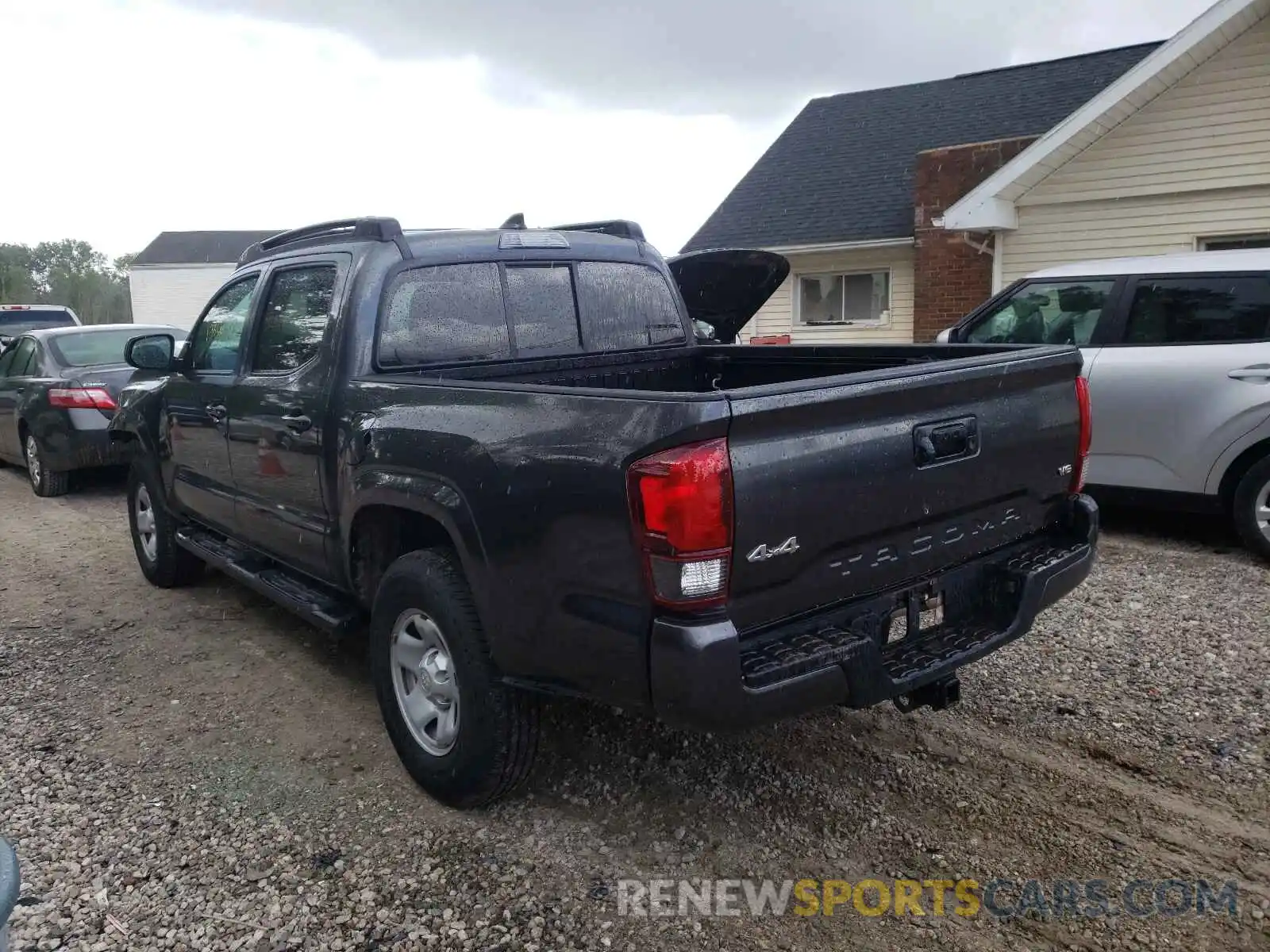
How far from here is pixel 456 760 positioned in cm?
329

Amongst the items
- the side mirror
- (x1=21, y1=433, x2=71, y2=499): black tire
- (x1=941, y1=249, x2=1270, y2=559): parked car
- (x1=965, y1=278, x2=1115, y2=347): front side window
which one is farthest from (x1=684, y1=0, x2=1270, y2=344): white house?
the side mirror

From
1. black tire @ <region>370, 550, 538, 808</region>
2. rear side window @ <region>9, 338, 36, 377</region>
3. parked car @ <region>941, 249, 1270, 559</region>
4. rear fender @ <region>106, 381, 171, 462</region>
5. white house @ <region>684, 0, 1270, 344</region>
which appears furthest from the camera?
white house @ <region>684, 0, 1270, 344</region>

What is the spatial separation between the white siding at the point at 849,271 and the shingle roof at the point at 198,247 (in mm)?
34751

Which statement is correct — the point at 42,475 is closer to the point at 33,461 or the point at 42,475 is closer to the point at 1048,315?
the point at 33,461

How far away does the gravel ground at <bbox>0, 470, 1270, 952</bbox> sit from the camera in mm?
2830

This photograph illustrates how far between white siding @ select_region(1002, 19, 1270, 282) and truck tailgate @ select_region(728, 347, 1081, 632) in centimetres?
900

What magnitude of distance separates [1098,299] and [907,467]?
4.55 meters

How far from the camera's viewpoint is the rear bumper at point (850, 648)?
2539 millimetres

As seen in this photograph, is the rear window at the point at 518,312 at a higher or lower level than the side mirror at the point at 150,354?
higher

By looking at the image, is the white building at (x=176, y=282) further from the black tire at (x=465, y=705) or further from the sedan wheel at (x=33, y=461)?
the black tire at (x=465, y=705)

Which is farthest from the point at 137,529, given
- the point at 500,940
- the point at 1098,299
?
the point at 1098,299

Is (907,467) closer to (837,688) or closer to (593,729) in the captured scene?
(837,688)

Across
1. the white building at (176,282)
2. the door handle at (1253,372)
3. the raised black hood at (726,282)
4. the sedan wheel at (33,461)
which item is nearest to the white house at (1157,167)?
the door handle at (1253,372)

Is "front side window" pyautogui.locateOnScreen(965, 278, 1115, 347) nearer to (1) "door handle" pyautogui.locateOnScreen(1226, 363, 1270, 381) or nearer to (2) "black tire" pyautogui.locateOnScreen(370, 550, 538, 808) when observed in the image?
(1) "door handle" pyautogui.locateOnScreen(1226, 363, 1270, 381)
